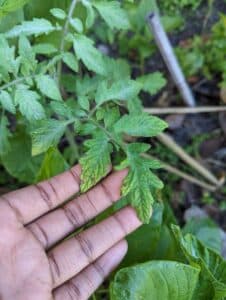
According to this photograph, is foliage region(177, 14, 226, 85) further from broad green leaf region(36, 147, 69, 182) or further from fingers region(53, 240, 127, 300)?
fingers region(53, 240, 127, 300)

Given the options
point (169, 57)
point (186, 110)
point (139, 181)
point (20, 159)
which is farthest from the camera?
point (186, 110)

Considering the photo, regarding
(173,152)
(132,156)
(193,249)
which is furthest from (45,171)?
(173,152)

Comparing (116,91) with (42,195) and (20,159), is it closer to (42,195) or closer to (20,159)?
(42,195)

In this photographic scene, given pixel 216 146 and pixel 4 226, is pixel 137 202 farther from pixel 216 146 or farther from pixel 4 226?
pixel 216 146

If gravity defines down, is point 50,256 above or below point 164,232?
above

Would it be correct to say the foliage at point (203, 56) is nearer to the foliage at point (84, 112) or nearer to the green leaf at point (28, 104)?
the foliage at point (84, 112)

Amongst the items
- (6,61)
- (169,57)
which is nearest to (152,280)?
(6,61)
